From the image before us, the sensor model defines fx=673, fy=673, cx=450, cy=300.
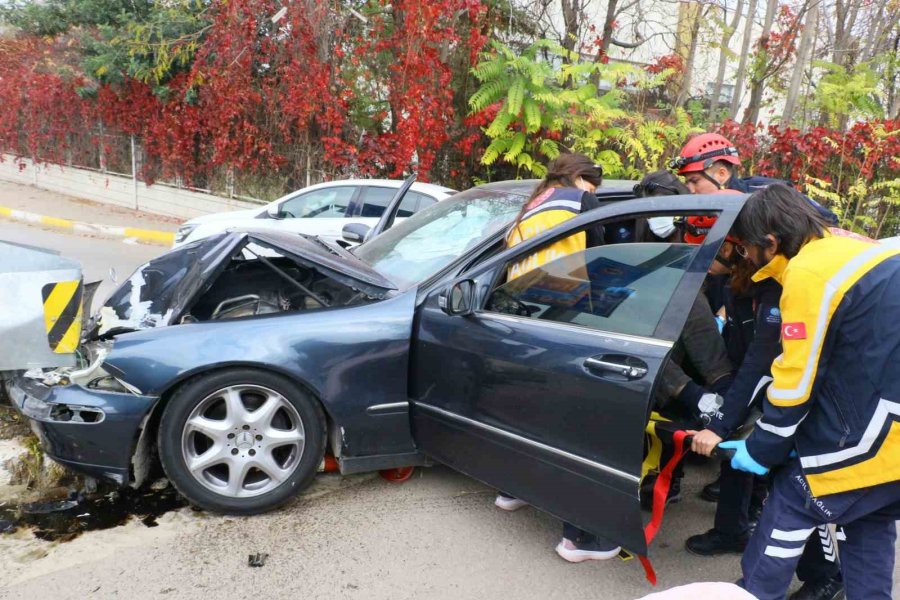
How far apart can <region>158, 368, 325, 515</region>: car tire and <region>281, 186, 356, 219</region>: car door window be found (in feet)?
16.8

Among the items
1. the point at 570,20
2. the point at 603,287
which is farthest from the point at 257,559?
the point at 570,20

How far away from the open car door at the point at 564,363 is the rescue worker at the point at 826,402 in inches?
12.5

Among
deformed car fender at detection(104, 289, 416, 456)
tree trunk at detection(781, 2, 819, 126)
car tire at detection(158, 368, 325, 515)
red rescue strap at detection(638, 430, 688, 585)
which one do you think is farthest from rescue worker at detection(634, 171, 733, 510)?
tree trunk at detection(781, 2, 819, 126)

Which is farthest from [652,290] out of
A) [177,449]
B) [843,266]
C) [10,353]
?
[10,353]

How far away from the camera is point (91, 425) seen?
2.93 m

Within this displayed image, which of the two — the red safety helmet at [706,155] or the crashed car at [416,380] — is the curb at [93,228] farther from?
the red safety helmet at [706,155]

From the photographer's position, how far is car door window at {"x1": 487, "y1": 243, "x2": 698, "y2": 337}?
2.71 metres

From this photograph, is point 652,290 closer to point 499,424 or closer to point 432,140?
point 499,424

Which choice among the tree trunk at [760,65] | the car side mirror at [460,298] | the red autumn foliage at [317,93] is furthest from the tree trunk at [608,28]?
the car side mirror at [460,298]

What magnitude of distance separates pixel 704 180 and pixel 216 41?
10.2 m

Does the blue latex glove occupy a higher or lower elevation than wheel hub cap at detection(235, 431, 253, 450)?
higher

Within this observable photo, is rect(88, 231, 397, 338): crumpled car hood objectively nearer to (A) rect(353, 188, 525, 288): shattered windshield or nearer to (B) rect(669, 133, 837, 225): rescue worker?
(A) rect(353, 188, 525, 288): shattered windshield

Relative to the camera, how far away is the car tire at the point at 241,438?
9.81 feet

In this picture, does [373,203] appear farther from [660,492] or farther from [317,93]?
[660,492]
